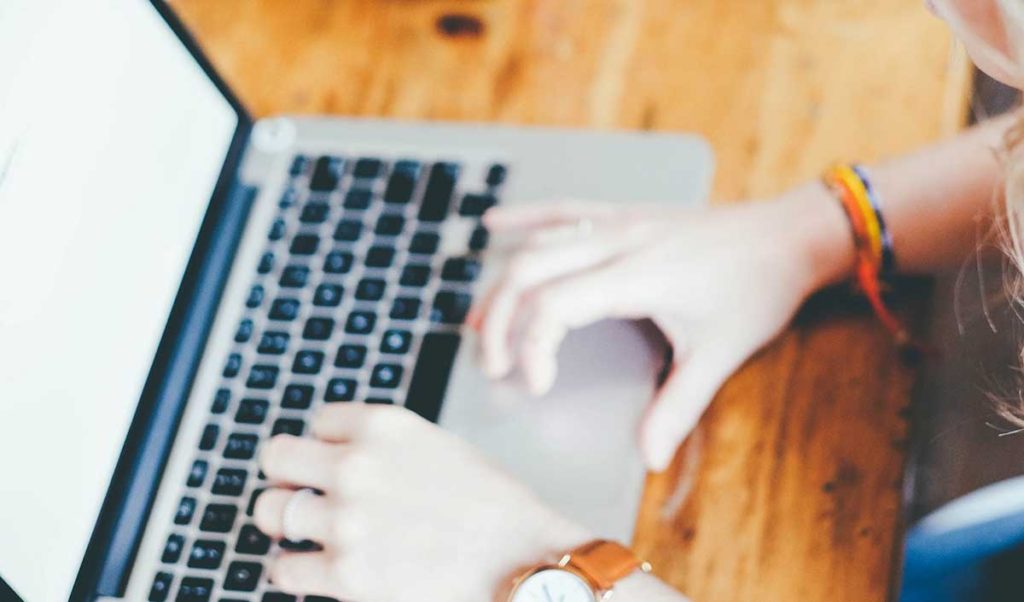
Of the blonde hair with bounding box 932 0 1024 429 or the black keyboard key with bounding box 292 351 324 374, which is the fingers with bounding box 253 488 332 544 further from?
the blonde hair with bounding box 932 0 1024 429

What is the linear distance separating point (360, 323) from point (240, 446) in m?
0.11

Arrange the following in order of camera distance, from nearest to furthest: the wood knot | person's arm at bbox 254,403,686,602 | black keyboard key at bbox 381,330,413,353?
person's arm at bbox 254,403,686,602, black keyboard key at bbox 381,330,413,353, the wood knot

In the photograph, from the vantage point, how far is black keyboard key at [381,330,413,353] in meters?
0.68

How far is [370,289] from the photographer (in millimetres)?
714

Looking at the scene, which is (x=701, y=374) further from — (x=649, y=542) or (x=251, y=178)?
(x=251, y=178)

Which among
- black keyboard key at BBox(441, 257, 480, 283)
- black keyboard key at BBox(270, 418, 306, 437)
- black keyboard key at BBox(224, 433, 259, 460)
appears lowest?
black keyboard key at BBox(224, 433, 259, 460)

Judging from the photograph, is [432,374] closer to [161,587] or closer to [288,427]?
[288,427]

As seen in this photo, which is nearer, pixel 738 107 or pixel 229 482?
pixel 229 482

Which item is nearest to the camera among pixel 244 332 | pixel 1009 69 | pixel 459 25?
pixel 1009 69

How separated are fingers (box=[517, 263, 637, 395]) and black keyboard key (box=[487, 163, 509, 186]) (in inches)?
4.7

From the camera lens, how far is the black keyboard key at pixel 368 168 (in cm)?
77

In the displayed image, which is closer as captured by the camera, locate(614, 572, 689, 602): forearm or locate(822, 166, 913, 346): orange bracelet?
locate(614, 572, 689, 602): forearm

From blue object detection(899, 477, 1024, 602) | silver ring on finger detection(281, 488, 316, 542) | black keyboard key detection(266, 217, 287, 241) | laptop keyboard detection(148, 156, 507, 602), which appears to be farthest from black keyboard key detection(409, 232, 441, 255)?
blue object detection(899, 477, 1024, 602)

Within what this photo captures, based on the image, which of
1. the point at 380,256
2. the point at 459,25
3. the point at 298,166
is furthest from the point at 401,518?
the point at 459,25
